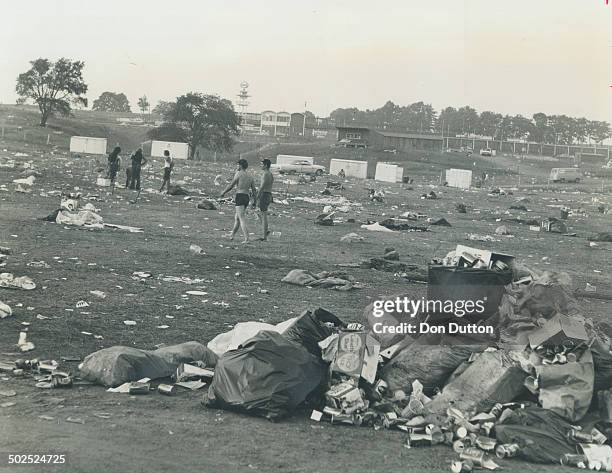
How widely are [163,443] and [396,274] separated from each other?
6.79 meters

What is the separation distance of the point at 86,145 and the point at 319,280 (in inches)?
1210

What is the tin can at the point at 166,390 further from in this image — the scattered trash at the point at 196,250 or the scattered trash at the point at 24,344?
the scattered trash at the point at 196,250

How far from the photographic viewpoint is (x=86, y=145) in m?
36.6

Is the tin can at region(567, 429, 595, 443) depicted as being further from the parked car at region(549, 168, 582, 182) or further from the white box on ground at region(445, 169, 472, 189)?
the parked car at region(549, 168, 582, 182)

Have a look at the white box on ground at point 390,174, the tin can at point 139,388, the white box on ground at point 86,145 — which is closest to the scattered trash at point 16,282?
the tin can at point 139,388

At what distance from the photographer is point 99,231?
1191 cm

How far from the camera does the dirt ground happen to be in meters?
3.83

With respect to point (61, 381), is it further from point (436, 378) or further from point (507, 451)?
point (507, 451)

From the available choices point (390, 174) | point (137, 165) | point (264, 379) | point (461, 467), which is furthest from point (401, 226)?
point (390, 174)

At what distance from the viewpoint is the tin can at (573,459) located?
13.3 feet

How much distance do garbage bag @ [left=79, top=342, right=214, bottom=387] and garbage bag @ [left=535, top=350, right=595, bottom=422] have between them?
8.88ft

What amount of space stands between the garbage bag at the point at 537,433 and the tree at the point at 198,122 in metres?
43.4

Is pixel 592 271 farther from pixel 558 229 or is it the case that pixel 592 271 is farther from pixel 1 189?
pixel 1 189

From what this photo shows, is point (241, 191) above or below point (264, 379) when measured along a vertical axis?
above
